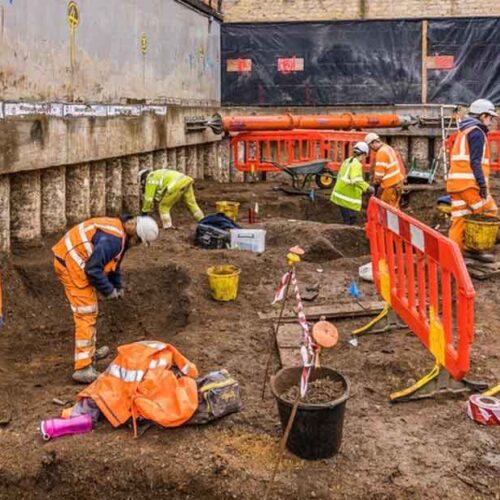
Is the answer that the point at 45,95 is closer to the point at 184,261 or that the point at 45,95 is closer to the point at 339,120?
the point at 184,261

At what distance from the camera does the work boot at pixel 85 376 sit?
531 cm

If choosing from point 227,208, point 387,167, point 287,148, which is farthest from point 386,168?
point 287,148

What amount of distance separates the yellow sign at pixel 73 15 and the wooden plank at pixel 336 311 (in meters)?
5.18

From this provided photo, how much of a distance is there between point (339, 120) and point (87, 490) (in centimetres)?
1232

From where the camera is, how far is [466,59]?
16984 mm

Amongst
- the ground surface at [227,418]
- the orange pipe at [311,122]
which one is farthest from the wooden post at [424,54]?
the ground surface at [227,418]

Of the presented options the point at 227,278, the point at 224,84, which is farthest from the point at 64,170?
the point at 224,84

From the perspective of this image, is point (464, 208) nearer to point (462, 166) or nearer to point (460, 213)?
point (460, 213)

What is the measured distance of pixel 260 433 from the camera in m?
4.13

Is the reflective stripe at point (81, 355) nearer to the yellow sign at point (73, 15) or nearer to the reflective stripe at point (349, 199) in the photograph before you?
the yellow sign at point (73, 15)

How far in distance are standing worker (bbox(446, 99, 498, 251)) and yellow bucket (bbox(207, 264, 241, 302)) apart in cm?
274

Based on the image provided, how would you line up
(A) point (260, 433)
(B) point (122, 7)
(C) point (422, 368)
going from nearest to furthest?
(A) point (260, 433) < (C) point (422, 368) < (B) point (122, 7)

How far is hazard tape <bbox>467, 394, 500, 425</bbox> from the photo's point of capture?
4102 millimetres

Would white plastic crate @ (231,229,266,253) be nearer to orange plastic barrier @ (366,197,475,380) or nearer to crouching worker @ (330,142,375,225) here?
crouching worker @ (330,142,375,225)
